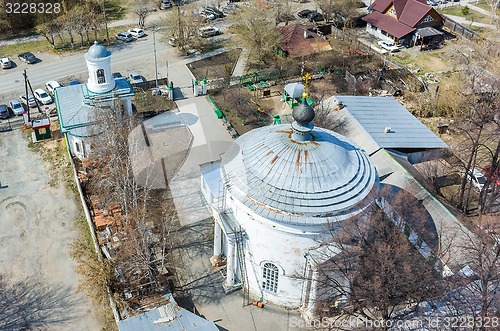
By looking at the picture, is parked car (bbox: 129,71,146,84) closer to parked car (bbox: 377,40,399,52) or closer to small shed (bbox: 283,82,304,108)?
small shed (bbox: 283,82,304,108)

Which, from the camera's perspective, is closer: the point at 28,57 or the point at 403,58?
the point at 28,57

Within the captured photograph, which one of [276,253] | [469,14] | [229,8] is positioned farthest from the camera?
[469,14]

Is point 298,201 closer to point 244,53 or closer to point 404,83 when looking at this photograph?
point 404,83

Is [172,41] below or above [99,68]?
below

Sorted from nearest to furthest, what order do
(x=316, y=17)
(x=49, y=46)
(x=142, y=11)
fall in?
(x=49, y=46)
(x=142, y=11)
(x=316, y=17)

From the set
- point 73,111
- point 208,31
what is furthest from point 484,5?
point 73,111

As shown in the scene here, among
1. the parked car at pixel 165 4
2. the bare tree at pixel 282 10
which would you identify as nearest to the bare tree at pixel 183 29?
the bare tree at pixel 282 10

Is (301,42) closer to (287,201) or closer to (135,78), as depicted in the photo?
(135,78)
